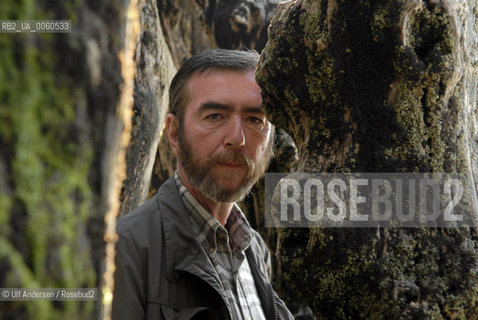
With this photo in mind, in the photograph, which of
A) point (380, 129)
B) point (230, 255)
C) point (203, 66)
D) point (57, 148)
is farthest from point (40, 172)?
point (203, 66)

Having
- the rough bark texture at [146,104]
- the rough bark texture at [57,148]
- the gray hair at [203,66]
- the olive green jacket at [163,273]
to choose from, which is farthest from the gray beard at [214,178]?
the rough bark texture at [57,148]

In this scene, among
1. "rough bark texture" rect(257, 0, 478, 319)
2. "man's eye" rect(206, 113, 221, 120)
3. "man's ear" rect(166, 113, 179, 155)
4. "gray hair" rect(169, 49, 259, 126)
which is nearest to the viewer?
"rough bark texture" rect(257, 0, 478, 319)

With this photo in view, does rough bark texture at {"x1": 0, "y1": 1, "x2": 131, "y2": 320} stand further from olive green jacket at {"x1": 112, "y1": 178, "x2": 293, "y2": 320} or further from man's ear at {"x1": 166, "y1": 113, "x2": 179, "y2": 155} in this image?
man's ear at {"x1": 166, "y1": 113, "x2": 179, "y2": 155}

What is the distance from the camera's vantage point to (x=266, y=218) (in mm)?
5188

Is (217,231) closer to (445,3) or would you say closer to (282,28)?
(282,28)

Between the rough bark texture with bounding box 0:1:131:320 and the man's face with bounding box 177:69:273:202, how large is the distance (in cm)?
198

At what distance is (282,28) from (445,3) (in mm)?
752

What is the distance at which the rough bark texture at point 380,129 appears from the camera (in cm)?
199

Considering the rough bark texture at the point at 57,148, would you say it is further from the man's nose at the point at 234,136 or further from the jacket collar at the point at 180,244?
the man's nose at the point at 234,136

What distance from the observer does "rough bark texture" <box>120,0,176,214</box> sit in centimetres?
431

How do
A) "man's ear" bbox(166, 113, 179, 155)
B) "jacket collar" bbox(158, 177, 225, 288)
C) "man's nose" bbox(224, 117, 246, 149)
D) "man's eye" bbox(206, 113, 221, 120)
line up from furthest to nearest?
"man's ear" bbox(166, 113, 179, 155) → "man's eye" bbox(206, 113, 221, 120) → "man's nose" bbox(224, 117, 246, 149) → "jacket collar" bbox(158, 177, 225, 288)

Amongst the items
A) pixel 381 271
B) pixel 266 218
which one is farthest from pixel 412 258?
pixel 266 218

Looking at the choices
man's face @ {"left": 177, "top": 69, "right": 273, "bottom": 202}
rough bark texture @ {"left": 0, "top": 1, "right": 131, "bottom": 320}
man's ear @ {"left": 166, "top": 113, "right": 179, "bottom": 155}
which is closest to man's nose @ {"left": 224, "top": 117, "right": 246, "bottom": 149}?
man's face @ {"left": 177, "top": 69, "right": 273, "bottom": 202}

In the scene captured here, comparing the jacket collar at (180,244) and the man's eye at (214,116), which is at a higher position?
the man's eye at (214,116)
